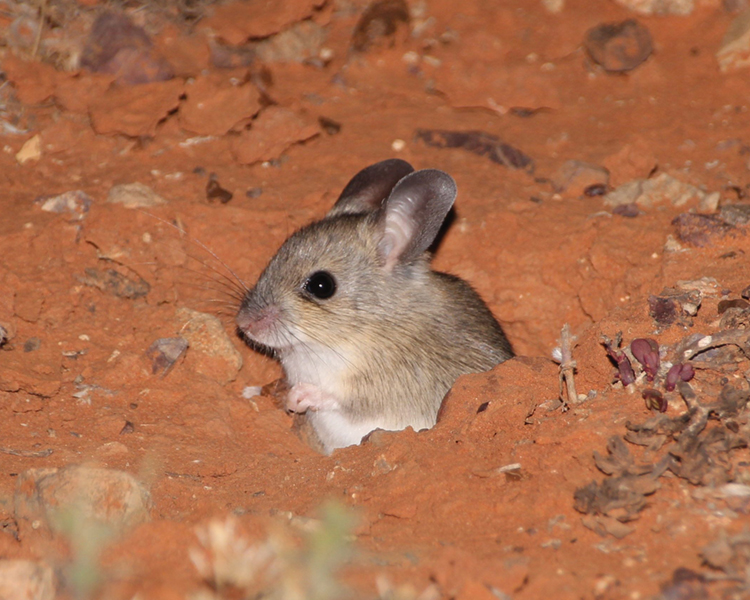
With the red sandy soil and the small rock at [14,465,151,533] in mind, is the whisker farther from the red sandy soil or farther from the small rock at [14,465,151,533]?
the small rock at [14,465,151,533]

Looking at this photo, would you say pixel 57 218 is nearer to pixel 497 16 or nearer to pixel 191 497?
pixel 191 497

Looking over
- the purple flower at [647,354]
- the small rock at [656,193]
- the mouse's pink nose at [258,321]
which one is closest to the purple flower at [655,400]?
the purple flower at [647,354]

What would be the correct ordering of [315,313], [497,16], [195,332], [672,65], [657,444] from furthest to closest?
1. [497,16]
2. [672,65]
3. [195,332]
4. [315,313]
5. [657,444]

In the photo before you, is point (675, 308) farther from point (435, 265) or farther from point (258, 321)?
point (258, 321)

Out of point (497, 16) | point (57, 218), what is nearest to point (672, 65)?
point (497, 16)

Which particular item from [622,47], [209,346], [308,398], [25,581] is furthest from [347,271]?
[622,47]

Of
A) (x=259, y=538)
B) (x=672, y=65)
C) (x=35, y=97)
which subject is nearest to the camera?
(x=259, y=538)

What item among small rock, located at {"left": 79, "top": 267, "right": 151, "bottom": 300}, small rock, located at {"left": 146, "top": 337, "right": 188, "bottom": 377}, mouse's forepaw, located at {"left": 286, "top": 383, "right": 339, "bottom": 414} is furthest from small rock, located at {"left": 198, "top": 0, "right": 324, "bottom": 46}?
mouse's forepaw, located at {"left": 286, "top": 383, "right": 339, "bottom": 414}

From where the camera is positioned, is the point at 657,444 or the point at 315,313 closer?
the point at 657,444
